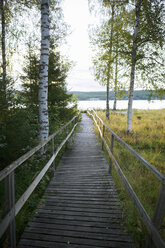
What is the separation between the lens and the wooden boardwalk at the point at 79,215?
231 cm

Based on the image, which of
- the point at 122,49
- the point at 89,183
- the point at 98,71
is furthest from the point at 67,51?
the point at 89,183

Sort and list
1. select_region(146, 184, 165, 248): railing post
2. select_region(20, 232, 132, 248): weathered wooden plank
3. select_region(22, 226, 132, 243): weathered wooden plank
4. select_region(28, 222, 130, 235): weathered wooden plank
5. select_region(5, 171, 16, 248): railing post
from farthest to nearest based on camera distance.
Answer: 1. select_region(28, 222, 130, 235): weathered wooden plank
2. select_region(22, 226, 132, 243): weathered wooden plank
3. select_region(20, 232, 132, 248): weathered wooden plank
4. select_region(5, 171, 16, 248): railing post
5. select_region(146, 184, 165, 248): railing post

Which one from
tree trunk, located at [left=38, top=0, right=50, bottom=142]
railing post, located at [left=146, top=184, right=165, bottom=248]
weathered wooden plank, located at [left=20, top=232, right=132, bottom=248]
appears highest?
tree trunk, located at [left=38, top=0, right=50, bottom=142]

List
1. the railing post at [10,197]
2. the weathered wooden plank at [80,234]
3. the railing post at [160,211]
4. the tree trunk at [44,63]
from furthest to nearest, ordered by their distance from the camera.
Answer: the tree trunk at [44,63]
the weathered wooden plank at [80,234]
the railing post at [10,197]
the railing post at [160,211]

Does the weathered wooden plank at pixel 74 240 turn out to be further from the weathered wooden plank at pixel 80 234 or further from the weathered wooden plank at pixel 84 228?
the weathered wooden plank at pixel 84 228

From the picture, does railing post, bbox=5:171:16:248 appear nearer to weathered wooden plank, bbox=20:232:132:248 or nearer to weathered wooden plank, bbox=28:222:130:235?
weathered wooden plank, bbox=20:232:132:248

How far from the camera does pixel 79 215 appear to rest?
287 centimetres

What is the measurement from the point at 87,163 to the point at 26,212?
295 centimetres

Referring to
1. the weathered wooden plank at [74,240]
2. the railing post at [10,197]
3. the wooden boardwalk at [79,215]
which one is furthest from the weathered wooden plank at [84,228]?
the railing post at [10,197]

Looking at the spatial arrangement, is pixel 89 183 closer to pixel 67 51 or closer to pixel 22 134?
pixel 22 134

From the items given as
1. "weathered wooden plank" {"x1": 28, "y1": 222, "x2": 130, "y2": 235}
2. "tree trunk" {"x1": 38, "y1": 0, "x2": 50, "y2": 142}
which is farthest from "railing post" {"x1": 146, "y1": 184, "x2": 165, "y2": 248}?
"tree trunk" {"x1": 38, "y1": 0, "x2": 50, "y2": 142}

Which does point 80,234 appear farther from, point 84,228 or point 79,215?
point 79,215

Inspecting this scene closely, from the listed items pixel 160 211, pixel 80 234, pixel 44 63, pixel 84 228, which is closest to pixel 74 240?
pixel 80 234

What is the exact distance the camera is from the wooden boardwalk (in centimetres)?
231
